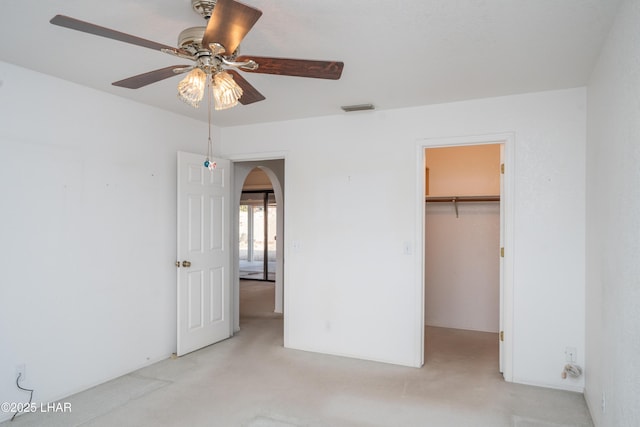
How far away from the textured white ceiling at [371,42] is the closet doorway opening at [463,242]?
69.7 inches

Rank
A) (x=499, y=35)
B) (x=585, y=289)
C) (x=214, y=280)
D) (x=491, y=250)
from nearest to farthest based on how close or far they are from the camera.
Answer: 1. (x=499, y=35)
2. (x=585, y=289)
3. (x=214, y=280)
4. (x=491, y=250)

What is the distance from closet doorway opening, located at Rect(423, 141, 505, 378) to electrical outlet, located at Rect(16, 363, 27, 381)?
3792 mm

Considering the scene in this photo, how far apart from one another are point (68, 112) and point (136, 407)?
231cm

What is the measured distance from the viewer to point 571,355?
3109 millimetres

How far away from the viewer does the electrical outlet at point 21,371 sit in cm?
271

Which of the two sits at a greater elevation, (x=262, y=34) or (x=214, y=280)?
(x=262, y=34)

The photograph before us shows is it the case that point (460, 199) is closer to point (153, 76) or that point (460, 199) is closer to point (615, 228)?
point (615, 228)

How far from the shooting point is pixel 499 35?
2.23m

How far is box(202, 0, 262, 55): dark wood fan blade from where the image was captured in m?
1.40

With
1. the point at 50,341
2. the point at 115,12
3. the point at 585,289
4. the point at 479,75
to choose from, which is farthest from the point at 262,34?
the point at 585,289

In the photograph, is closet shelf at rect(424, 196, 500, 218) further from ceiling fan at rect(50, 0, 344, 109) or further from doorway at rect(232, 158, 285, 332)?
ceiling fan at rect(50, 0, 344, 109)

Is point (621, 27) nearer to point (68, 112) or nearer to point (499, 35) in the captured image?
point (499, 35)

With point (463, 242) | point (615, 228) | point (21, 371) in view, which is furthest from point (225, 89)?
point (463, 242)

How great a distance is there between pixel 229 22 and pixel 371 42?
43.7 inches
